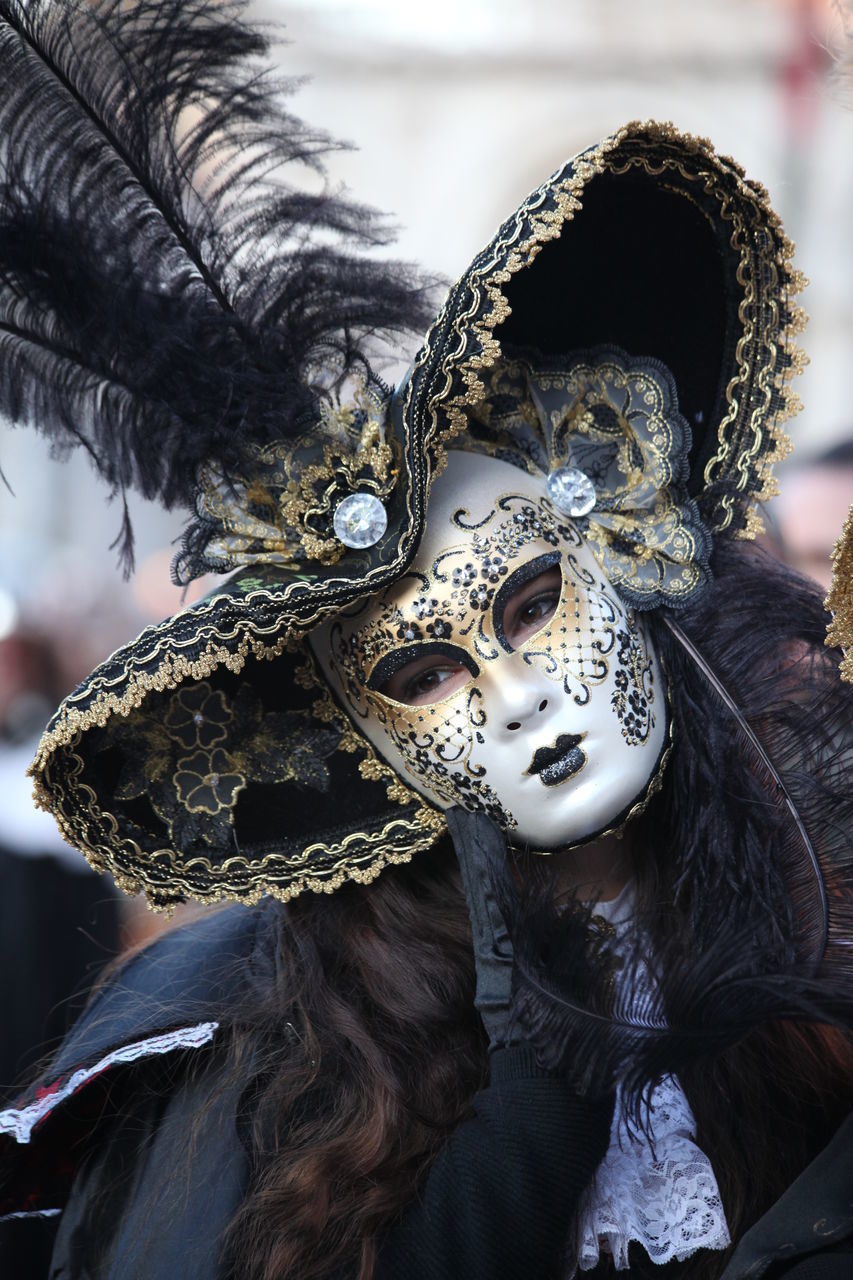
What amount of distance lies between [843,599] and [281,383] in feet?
3.08

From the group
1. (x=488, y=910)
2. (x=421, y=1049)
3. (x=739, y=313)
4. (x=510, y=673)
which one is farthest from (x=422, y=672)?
(x=739, y=313)

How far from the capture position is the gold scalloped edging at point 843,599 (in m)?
1.65

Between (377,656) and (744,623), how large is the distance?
67 centimetres

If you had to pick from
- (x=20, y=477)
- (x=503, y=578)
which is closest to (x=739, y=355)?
(x=503, y=578)

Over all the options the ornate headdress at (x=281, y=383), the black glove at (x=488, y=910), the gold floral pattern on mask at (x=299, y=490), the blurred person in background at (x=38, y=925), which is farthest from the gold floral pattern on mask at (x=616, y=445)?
the blurred person in background at (x=38, y=925)

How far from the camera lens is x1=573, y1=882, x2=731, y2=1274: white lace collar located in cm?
197

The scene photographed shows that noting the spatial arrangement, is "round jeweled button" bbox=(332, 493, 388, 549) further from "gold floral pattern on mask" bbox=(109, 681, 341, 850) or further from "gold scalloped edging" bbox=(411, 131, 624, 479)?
"gold floral pattern on mask" bbox=(109, 681, 341, 850)

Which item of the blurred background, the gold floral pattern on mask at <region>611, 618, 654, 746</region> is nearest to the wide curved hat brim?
the gold floral pattern on mask at <region>611, 618, 654, 746</region>

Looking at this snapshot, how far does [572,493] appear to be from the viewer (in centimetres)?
233

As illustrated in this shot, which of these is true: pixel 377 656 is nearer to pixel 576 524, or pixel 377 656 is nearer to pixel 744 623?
pixel 576 524

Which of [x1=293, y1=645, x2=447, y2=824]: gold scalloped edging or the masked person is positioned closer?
the masked person

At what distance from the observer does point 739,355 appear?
7.64 feet

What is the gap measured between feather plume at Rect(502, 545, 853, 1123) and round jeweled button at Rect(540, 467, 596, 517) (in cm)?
25

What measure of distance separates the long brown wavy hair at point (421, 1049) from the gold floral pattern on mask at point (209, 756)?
0.76 ft
